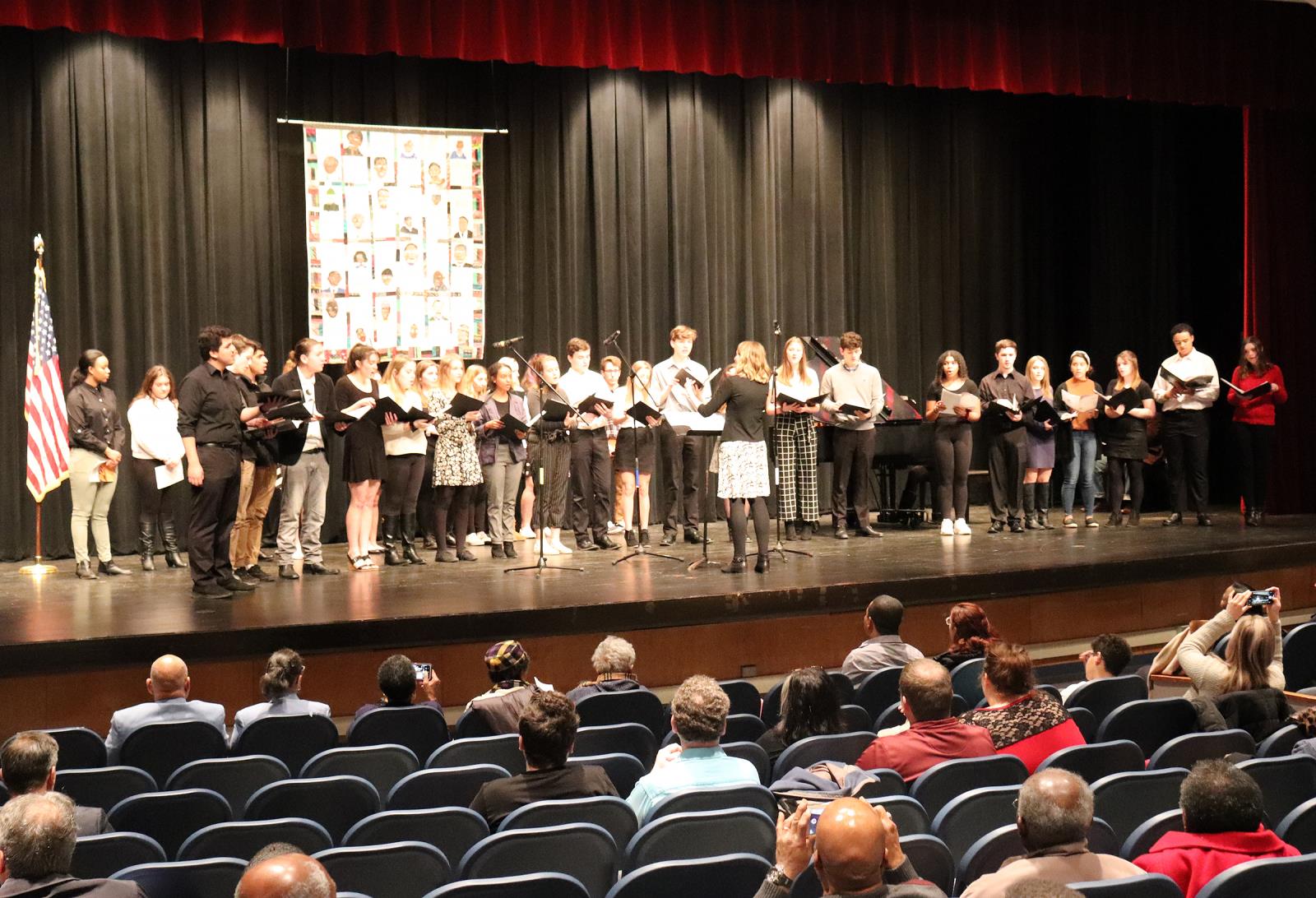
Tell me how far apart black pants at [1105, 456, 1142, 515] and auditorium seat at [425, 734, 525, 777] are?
25.8ft

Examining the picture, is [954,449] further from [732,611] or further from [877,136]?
[877,136]

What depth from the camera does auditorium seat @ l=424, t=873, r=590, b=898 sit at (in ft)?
10.0

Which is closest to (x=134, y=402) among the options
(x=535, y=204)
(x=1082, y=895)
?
(x=535, y=204)

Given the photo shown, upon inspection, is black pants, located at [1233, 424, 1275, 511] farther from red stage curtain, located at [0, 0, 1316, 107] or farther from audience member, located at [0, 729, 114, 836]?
→ audience member, located at [0, 729, 114, 836]

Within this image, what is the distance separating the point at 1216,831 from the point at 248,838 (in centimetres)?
254

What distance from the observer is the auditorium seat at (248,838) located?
3754 mm

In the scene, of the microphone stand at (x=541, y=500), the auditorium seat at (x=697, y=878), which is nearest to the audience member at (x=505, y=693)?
the auditorium seat at (x=697, y=878)

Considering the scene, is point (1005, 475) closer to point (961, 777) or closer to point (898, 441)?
point (898, 441)

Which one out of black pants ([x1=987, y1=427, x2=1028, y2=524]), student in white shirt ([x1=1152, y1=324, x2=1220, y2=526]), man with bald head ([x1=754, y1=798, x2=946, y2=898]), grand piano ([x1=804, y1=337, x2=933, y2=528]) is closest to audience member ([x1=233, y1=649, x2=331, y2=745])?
man with bald head ([x1=754, y1=798, x2=946, y2=898])

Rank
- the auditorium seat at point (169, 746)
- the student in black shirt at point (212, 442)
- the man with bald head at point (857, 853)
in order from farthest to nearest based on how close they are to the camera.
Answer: the student in black shirt at point (212, 442) < the auditorium seat at point (169, 746) < the man with bald head at point (857, 853)

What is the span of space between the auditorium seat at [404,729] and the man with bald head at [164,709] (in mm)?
543

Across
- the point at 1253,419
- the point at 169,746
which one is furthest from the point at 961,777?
the point at 1253,419

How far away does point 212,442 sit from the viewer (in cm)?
800

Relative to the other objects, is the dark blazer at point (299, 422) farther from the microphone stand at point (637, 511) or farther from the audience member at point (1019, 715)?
the audience member at point (1019, 715)
